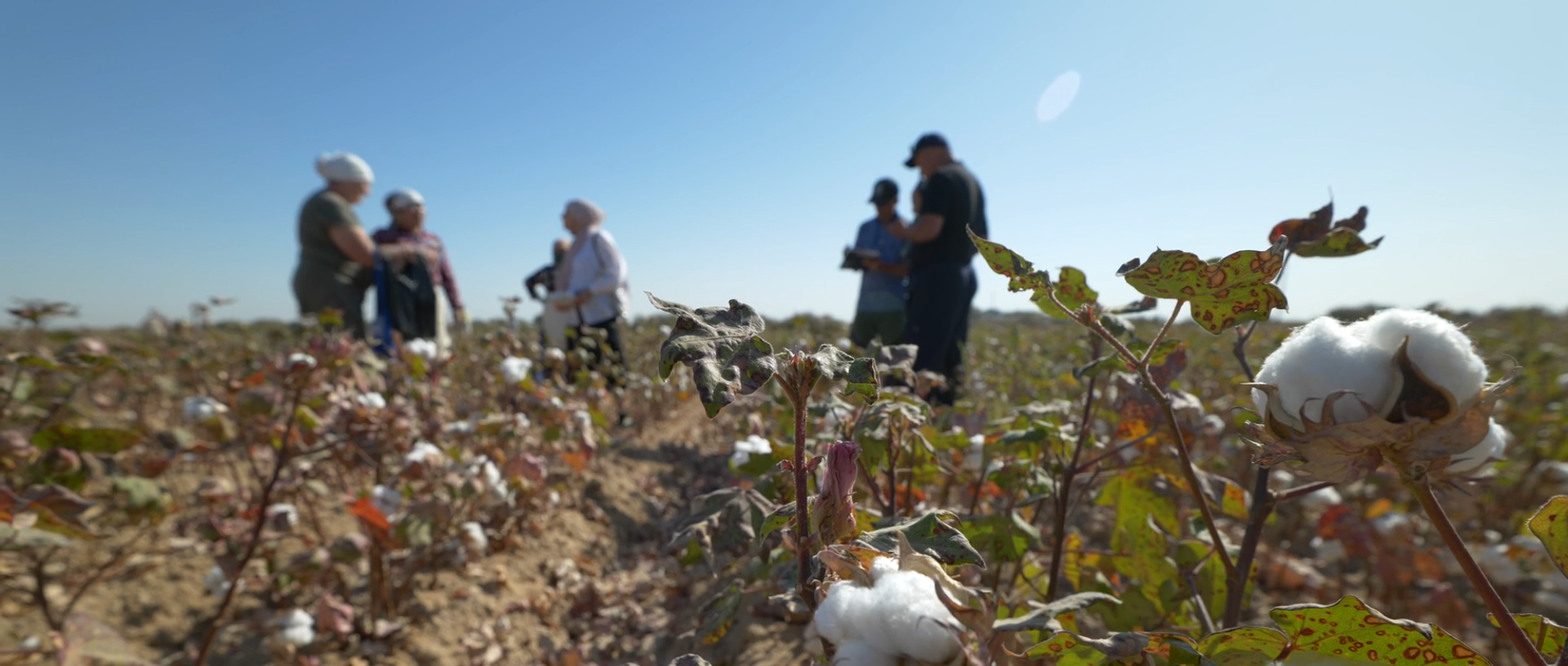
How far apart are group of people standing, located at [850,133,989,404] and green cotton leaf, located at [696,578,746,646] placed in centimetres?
254

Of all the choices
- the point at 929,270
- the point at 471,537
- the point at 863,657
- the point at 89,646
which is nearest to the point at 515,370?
the point at 471,537

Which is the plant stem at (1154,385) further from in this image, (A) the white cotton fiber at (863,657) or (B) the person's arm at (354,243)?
(B) the person's arm at (354,243)

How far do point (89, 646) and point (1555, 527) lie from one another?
207 cm

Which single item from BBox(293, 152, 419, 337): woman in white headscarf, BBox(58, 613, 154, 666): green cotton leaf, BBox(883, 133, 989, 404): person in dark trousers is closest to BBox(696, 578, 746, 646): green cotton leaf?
BBox(58, 613, 154, 666): green cotton leaf

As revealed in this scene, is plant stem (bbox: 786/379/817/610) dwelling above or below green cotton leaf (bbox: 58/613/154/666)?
above

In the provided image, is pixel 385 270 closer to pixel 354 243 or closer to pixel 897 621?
pixel 354 243

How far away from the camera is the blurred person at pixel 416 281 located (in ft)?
12.4

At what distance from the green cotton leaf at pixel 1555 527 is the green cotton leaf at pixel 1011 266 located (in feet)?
1.31

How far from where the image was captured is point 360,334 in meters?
3.77

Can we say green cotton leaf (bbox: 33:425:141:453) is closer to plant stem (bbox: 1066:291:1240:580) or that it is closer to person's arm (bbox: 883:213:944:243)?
plant stem (bbox: 1066:291:1240:580)

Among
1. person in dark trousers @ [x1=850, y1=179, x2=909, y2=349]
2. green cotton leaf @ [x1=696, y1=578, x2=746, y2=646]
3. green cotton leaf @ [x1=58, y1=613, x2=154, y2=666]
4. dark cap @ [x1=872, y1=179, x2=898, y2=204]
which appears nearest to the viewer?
green cotton leaf @ [x1=696, y1=578, x2=746, y2=646]

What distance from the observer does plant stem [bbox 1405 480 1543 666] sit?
1.54ft

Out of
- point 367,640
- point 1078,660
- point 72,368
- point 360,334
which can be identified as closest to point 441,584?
point 367,640

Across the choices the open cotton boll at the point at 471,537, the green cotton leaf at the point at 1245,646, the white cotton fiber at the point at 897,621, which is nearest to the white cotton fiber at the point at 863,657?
the white cotton fiber at the point at 897,621
